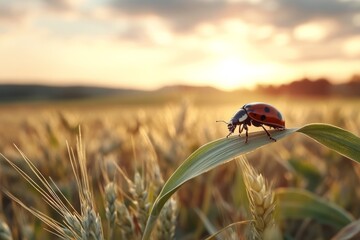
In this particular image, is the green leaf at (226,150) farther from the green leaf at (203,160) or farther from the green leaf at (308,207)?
the green leaf at (308,207)

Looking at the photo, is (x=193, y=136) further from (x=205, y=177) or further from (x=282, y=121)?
(x=282, y=121)

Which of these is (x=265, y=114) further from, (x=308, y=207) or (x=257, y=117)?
(x=308, y=207)

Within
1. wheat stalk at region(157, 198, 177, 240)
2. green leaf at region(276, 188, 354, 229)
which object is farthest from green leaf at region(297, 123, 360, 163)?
green leaf at region(276, 188, 354, 229)

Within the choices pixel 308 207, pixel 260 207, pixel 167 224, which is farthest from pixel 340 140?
pixel 308 207

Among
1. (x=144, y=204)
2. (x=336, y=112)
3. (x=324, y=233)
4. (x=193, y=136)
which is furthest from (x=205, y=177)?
(x=336, y=112)

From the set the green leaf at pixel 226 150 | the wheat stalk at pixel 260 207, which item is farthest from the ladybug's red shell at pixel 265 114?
the wheat stalk at pixel 260 207

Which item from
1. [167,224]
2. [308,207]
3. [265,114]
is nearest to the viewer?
[167,224]

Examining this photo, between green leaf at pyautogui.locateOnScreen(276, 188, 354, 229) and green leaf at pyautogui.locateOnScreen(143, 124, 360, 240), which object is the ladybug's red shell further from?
green leaf at pyautogui.locateOnScreen(276, 188, 354, 229)
